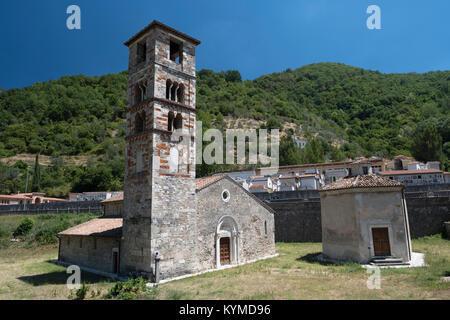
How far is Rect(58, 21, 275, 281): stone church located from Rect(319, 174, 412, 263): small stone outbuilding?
22.8 feet

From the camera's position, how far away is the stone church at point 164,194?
15.7m

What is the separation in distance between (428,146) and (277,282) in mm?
71894

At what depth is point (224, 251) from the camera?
63.7 ft

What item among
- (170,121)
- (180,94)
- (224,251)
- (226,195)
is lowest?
(224,251)

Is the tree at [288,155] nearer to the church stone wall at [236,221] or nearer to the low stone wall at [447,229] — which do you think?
the low stone wall at [447,229]

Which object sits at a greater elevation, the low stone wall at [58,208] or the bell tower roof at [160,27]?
the bell tower roof at [160,27]

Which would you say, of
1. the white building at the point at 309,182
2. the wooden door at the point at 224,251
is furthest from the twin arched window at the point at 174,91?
the white building at the point at 309,182

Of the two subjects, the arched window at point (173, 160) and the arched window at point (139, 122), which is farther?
the arched window at point (139, 122)

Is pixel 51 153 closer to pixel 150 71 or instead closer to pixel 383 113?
pixel 150 71

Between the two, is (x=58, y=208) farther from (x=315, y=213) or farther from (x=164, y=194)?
(x=315, y=213)

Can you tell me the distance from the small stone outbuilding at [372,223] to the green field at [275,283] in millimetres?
1471

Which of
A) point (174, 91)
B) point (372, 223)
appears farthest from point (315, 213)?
point (174, 91)
